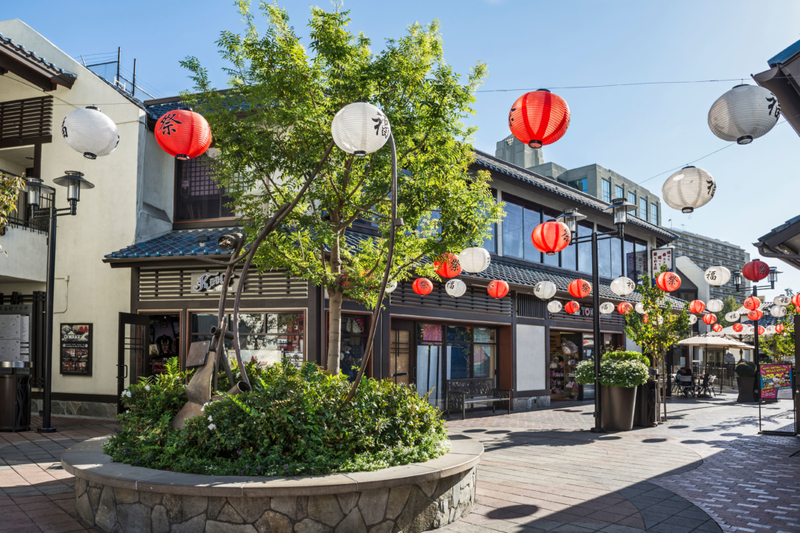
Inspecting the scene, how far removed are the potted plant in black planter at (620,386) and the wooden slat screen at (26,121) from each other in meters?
14.4

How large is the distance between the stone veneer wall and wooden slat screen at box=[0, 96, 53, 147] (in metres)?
12.5

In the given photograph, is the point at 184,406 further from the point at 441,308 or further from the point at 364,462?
the point at 441,308

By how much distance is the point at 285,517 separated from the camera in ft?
15.7

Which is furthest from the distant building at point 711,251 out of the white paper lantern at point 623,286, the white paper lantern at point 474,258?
the white paper lantern at point 474,258

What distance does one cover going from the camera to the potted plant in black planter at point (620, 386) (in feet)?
40.2

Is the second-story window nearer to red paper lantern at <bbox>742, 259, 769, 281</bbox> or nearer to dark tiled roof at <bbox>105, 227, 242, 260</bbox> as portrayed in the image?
dark tiled roof at <bbox>105, 227, 242, 260</bbox>

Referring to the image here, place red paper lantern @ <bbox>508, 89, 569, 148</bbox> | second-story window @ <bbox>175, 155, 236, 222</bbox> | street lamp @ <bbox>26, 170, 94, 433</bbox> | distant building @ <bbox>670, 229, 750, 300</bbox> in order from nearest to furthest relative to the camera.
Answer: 1. red paper lantern @ <bbox>508, 89, 569, 148</bbox>
2. street lamp @ <bbox>26, 170, 94, 433</bbox>
3. second-story window @ <bbox>175, 155, 236, 222</bbox>
4. distant building @ <bbox>670, 229, 750, 300</bbox>

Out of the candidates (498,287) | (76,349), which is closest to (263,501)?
(498,287)

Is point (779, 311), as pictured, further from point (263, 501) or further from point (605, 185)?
point (605, 185)

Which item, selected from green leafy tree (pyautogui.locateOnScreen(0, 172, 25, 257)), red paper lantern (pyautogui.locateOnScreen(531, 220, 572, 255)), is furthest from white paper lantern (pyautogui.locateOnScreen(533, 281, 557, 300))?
green leafy tree (pyautogui.locateOnScreen(0, 172, 25, 257))

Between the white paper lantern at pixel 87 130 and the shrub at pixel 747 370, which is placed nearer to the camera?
the white paper lantern at pixel 87 130

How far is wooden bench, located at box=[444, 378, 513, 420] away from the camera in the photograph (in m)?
15.0

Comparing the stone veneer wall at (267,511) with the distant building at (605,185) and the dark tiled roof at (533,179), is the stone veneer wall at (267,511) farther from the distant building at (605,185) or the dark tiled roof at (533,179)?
the distant building at (605,185)

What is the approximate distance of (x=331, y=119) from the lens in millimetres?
7941
